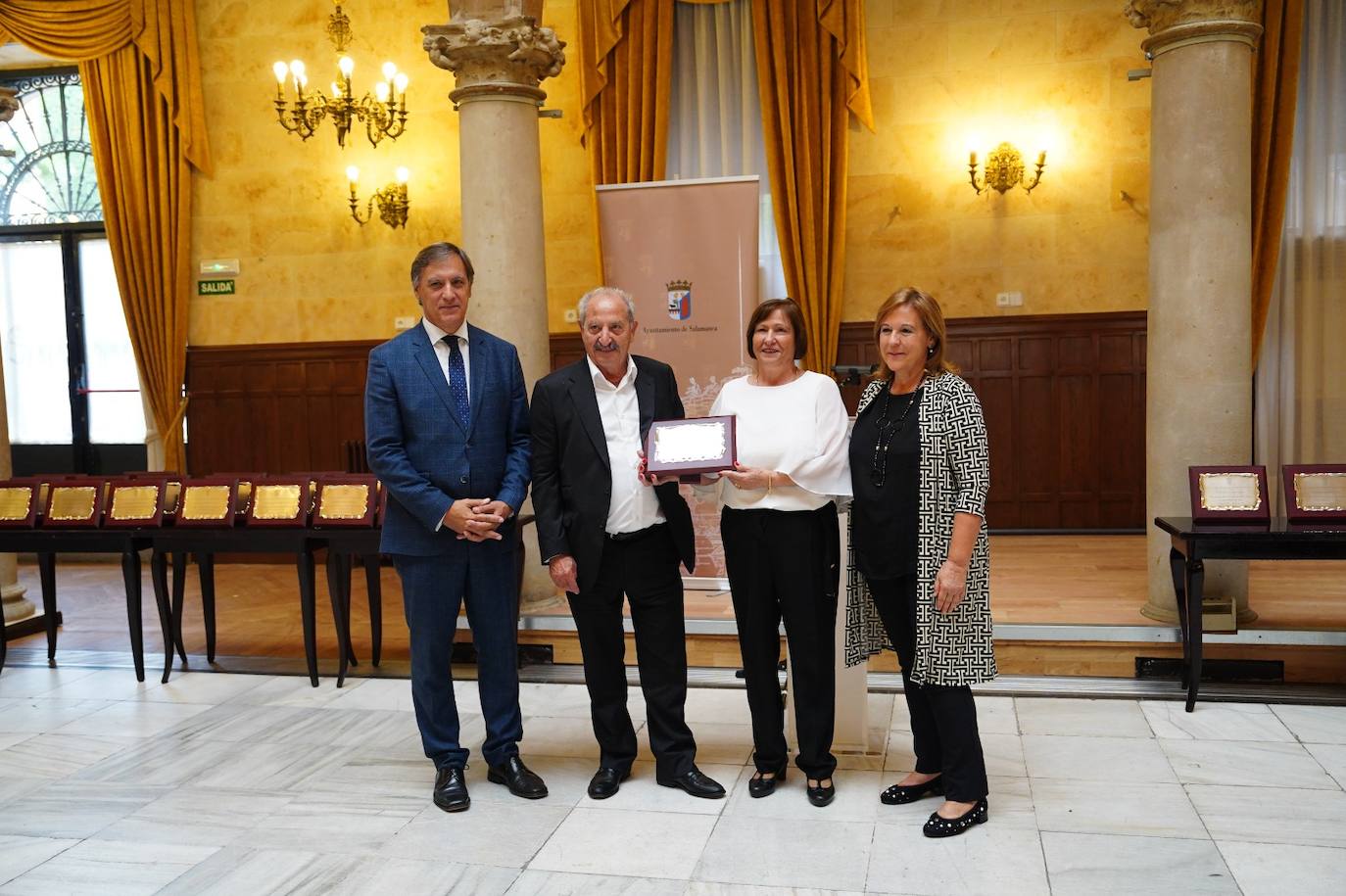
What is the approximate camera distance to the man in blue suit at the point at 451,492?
12.3 ft

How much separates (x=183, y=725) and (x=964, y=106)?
705cm

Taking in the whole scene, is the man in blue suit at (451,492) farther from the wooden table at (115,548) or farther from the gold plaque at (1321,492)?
the gold plaque at (1321,492)

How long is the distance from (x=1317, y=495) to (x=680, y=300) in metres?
3.29

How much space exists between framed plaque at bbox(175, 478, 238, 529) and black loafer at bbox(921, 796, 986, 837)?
3833mm

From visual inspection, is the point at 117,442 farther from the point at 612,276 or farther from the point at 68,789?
the point at 68,789

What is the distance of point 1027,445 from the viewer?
889cm

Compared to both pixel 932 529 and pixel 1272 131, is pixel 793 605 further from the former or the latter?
pixel 1272 131

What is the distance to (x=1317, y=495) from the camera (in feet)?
15.8

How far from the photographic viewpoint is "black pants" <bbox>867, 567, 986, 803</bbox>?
3.44 meters

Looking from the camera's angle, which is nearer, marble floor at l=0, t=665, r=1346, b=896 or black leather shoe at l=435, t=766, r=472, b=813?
marble floor at l=0, t=665, r=1346, b=896

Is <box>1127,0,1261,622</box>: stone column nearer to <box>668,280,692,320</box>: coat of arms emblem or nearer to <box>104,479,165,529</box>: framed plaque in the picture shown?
<box>668,280,692,320</box>: coat of arms emblem

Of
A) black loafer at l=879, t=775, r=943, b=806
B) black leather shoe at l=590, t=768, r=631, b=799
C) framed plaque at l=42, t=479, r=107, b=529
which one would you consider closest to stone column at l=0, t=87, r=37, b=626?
framed plaque at l=42, t=479, r=107, b=529

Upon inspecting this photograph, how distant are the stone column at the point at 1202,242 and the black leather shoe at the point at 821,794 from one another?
2640 millimetres

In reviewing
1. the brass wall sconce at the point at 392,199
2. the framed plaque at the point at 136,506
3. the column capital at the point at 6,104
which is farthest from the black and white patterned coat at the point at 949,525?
the brass wall sconce at the point at 392,199
